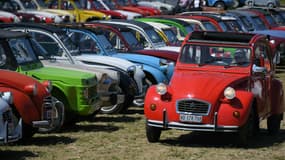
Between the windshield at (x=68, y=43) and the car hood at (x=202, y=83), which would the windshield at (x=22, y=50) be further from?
the car hood at (x=202, y=83)

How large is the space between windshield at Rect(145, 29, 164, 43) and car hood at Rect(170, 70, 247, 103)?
280 inches

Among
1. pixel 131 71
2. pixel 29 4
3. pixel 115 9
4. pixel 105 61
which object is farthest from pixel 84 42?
pixel 115 9

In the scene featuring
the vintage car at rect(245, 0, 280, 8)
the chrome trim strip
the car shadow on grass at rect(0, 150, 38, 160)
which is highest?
the chrome trim strip

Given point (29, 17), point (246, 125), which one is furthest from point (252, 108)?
Result: point (29, 17)

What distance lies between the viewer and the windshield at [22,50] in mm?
12664

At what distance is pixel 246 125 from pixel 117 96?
10.5 feet

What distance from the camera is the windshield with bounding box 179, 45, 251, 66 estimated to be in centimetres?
1241

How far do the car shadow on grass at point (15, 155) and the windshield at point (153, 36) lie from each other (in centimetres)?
899

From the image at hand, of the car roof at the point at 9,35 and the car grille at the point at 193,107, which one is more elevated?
the car roof at the point at 9,35

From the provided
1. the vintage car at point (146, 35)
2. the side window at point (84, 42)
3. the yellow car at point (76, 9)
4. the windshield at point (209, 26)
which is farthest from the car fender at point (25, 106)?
the yellow car at point (76, 9)

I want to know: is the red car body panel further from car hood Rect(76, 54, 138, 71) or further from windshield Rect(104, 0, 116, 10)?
windshield Rect(104, 0, 116, 10)

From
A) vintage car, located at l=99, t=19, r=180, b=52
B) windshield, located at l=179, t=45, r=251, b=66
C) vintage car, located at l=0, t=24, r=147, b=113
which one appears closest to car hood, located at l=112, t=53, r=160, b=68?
vintage car, located at l=0, t=24, r=147, b=113

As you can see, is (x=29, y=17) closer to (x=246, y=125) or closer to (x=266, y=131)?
(x=266, y=131)

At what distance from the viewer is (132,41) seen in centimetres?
1833
